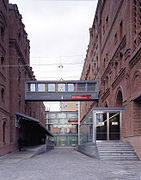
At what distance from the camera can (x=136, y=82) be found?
16.8 metres

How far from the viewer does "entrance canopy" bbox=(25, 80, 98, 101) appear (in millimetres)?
33719

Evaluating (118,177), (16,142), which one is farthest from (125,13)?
(16,142)

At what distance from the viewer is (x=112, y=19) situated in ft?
79.0

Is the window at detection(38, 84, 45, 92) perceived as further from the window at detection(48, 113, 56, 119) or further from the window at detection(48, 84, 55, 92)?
the window at detection(48, 113, 56, 119)

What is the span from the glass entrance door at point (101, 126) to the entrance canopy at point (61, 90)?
44.6 feet

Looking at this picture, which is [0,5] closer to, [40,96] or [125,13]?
[125,13]

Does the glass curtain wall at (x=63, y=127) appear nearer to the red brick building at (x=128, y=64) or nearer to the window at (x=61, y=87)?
the window at (x=61, y=87)

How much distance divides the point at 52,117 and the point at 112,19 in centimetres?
4300

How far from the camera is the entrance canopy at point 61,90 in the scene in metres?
33.7

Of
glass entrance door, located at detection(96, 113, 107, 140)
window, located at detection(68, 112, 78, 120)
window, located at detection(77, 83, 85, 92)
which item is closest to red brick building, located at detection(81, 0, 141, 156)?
glass entrance door, located at detection(96, 113, 107, 140)

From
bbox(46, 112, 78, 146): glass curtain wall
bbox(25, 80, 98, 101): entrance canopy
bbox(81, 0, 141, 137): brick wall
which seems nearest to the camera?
bbox(81, 0, 141, 137): brick wall

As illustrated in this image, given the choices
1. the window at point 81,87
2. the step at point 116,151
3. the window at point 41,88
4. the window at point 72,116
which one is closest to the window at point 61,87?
the window at point 81,87

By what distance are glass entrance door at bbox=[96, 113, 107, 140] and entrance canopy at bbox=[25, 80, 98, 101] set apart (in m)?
13.6

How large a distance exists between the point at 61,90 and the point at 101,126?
50.3 feet
